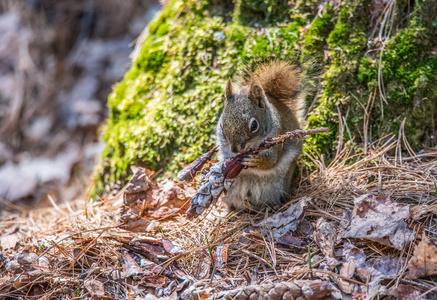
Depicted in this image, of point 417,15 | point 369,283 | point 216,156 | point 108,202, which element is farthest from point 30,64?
point 369,283

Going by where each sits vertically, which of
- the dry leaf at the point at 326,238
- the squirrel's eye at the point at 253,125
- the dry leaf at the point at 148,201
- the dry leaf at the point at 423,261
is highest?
the squirrel's eye at the point at 253,125

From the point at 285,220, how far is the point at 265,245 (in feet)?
0.86

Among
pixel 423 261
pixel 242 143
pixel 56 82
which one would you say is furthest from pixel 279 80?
pixel 56 82

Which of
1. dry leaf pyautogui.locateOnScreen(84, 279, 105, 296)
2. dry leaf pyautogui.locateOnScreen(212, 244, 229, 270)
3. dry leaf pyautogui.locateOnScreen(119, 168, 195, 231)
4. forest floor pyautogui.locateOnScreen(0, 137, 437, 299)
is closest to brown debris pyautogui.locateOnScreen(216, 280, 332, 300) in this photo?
forest floor pyautogui.locateOnScreen(0, 137, 437, 299)

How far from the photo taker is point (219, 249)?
2156 millimetres

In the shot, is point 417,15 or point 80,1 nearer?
point 417,15

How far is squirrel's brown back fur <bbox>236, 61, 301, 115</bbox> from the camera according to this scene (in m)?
2.69

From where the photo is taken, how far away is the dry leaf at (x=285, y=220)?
2.23 m

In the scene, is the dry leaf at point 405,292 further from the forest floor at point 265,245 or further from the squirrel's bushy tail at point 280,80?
the squirrel's bushy tail at point 280,80

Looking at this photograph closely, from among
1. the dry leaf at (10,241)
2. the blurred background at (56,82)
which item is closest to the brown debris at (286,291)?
the dry leaf at (10,241)

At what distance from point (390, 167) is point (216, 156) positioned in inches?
49.7

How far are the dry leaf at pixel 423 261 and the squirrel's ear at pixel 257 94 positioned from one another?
4.33ft

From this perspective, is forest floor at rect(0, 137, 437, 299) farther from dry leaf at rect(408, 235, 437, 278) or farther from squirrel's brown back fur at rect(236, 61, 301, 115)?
squirrel's brown back fur at rect(236, 61, 301, 115)

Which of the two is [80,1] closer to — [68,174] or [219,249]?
[68,174]
